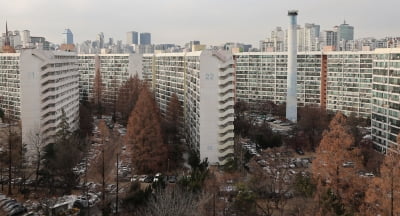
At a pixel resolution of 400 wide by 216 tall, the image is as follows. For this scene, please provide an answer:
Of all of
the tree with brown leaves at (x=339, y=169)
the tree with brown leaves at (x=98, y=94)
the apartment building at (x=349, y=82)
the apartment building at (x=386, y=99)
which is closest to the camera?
the tree with brown leaves at (x=339, y=169)

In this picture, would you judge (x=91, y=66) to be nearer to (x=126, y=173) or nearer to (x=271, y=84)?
(x=271, y=84)

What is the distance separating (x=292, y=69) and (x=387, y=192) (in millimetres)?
18741

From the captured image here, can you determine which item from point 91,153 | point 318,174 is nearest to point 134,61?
point 91,153

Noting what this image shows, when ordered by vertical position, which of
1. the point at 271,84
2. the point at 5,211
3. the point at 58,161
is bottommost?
the point at 5,211

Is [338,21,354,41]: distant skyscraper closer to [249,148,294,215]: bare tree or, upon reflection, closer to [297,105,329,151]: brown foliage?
[297,105,329,151]: brown foliage

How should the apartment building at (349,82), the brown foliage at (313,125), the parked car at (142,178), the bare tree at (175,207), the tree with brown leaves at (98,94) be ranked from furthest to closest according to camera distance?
the tree with brown leaves at (98,94) < the apartment building at (349,82) < the brown foliage at (313,125) < the parked car at (142,178) < the bare tree at (175,207)

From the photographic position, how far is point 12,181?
16.4 metres

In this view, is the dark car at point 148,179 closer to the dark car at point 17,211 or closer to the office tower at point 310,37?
the dark car at point 17,211

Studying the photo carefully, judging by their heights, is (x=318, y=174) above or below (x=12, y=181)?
above

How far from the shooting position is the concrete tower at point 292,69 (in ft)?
89.5

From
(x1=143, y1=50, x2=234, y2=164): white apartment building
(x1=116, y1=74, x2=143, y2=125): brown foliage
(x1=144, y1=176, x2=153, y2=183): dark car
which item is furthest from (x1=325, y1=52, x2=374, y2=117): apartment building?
(x1=144, y1=176, x2=153, y2=183): dark car

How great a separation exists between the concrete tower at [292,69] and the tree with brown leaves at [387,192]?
1798 centimetres

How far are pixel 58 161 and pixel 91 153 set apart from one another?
5.30 m

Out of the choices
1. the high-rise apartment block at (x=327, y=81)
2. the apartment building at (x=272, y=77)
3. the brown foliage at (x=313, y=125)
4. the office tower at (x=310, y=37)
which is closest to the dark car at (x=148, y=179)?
the brown foliage at (x=313, y=125)
